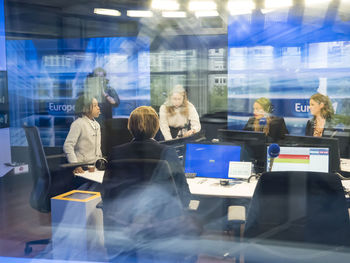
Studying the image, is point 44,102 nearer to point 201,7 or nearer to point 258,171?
point 201,7

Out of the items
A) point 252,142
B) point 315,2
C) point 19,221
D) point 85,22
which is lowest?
point 19,221

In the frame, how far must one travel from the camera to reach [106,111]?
210 cm

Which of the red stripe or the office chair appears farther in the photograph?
the office chair

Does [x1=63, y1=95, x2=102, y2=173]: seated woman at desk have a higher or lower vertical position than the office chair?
higher

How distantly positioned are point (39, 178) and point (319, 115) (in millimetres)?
2203

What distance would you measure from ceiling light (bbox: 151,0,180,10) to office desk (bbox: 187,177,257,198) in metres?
1.16

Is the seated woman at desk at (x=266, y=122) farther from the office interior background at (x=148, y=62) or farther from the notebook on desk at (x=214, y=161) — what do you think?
the notebook on desk at (x=214, y=161)

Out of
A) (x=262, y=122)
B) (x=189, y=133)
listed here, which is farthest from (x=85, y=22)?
(x=262, y=122)

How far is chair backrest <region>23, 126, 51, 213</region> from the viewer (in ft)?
7.47

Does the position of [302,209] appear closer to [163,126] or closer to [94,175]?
[163,126]

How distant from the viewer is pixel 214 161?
7.06 ft

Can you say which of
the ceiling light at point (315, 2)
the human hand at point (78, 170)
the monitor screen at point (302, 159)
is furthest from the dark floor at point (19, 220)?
the ceiling light at point (315, 2)

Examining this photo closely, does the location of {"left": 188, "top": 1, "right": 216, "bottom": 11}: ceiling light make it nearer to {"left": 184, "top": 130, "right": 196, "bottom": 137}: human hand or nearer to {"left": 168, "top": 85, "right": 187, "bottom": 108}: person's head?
{"left": 168, "top": 85, "right": 187, "bottom": 108}: person's head

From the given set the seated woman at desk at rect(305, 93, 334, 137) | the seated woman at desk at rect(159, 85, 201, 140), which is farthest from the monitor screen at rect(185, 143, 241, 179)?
the seated woman at desk at rect(305, 93, 334, 137)
